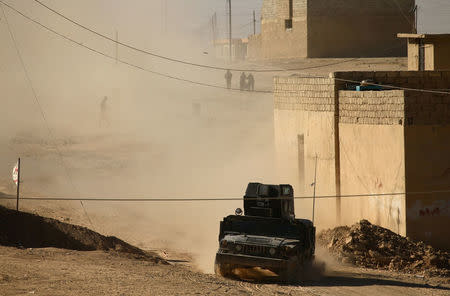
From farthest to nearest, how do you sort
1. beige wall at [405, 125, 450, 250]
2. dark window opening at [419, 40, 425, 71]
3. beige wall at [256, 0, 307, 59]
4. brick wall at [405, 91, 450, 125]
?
beige wall at [256, 0, 307, 59] → dark window opening at [419, 40, 425, 71] → brick wall at [405, 91, 450, 125] → beige wall at [405, 125, 450, 250]

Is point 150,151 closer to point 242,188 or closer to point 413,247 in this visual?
point 242,188

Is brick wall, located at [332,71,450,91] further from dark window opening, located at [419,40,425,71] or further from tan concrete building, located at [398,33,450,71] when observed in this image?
dark window opening, located at [419,40,425,71]

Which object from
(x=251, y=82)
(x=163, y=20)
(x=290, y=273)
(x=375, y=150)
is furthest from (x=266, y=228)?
(x=163, y=20)

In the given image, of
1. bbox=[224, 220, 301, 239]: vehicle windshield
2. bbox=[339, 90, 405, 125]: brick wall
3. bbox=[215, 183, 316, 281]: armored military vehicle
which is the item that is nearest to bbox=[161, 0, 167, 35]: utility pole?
bbox=[339, 90, 405, 125]: brick wall

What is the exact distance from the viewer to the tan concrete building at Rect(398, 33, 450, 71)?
29609 mm

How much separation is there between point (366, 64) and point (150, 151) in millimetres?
12937

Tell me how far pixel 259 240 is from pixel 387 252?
5.79 m

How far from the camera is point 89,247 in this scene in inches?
809

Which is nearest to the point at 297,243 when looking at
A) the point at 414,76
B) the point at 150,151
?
the point at 414,76

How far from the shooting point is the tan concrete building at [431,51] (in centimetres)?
2961

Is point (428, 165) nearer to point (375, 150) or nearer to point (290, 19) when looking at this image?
point (375, 150)

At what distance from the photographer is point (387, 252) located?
2184 centimetres

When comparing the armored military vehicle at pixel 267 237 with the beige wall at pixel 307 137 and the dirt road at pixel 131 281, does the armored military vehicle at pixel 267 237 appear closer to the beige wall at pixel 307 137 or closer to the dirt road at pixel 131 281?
the dirt road at pixel 131 281

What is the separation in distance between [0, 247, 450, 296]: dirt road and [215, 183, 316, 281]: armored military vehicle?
39 centimetres
